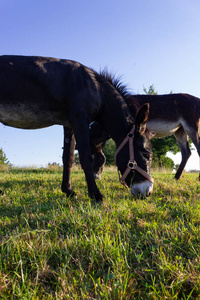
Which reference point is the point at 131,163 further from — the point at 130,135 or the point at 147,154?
the point at 130,135

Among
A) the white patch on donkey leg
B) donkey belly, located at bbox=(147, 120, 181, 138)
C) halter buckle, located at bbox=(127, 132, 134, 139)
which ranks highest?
donkey belly, located at bbox=(147, 120, 181, 138)

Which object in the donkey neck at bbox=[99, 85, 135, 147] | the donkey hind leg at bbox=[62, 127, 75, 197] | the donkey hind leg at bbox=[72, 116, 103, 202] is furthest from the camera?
the donkey hind leg at bbox=[62, 127, 75, 197]

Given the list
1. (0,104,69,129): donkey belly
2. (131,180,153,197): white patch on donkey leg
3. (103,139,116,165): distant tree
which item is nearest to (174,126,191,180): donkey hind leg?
(131,180,153,197): white patch on donkey leg

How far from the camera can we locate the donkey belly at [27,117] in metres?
3.68

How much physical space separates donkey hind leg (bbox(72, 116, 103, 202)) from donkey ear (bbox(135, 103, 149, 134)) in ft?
2.71

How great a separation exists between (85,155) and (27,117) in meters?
1.15

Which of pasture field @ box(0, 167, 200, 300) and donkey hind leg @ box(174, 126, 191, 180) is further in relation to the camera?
donkey hind leg @ box(174, 126, 191, 180)

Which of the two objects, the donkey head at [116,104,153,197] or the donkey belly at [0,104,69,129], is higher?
the donkey belly at [0,104,69,129]

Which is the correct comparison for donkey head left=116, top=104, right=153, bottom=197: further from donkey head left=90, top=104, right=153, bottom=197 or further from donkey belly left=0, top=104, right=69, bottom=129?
donkey belly left=0, top=104, right=69, bottom=129

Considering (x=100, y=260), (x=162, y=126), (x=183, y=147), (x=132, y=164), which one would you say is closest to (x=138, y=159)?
(x=132, y=164)

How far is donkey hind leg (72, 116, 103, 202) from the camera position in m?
3.56

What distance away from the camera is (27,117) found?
3756 millimetres

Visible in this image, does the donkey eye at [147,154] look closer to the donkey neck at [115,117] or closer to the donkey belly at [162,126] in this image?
the donkey neck at [115,117]

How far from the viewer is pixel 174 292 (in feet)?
4.73
